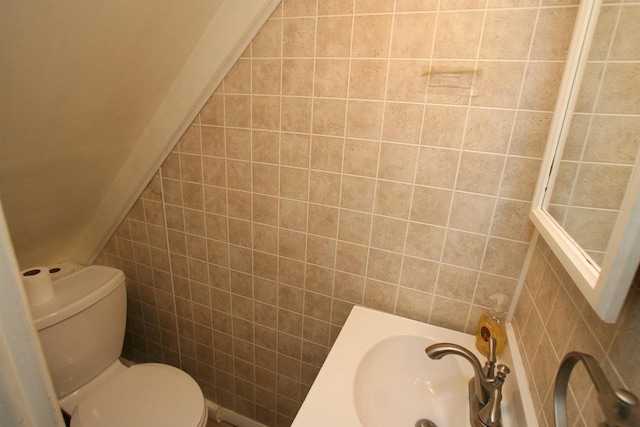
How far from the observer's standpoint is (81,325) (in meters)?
1.18

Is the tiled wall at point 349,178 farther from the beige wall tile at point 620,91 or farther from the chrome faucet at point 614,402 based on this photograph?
the chrome faucet at point 614,402

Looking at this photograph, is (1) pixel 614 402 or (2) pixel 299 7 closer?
(1) pixel 614 402

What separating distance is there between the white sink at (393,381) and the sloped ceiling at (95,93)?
0.97 metres

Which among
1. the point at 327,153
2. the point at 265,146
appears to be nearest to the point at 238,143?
the point at 265,146

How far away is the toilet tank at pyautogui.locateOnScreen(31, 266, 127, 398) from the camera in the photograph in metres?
1.10

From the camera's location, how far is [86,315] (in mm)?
1191

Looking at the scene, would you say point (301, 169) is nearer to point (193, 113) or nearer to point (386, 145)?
point (386, 145)

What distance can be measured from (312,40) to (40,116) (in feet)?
2.62

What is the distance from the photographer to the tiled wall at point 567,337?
0.43m

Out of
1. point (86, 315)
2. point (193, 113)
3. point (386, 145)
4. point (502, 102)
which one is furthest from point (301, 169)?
point (86, 315)

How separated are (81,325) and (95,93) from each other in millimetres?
848

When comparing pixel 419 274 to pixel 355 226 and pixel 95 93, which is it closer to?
pixel 355 226

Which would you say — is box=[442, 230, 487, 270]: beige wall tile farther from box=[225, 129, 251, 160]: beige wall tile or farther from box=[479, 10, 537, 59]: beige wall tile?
box=[225, 129, 251, 160]: beige wall tile

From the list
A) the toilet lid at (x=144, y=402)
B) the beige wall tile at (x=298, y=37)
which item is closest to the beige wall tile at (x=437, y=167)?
the beige wall tile at (x=298, y=37)
